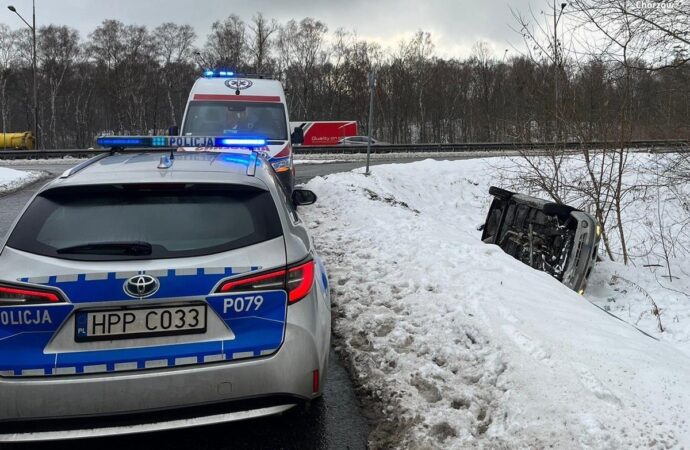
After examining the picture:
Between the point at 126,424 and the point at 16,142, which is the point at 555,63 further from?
the point at 16,142

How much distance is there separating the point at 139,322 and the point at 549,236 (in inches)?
231

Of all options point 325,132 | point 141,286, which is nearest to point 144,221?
point 141,286

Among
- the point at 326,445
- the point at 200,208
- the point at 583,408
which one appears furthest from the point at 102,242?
the point at 583,408

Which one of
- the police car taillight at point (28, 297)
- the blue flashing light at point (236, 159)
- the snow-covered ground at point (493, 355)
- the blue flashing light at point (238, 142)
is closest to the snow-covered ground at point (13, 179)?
the snow-covered ground at point (493, 355)

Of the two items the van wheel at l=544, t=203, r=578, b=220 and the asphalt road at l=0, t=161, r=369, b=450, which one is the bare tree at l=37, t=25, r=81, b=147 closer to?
the van wheel at l=544, t=203, r=578, b=220

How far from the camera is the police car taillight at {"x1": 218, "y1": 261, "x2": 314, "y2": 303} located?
8.32 feet

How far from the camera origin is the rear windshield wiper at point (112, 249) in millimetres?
2529

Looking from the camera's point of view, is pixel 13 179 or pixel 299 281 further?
pixel 13 179

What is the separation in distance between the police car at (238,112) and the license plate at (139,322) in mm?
7743

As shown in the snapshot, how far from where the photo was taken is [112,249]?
254cm

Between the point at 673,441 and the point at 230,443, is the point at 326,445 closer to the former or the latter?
the point at 230,443

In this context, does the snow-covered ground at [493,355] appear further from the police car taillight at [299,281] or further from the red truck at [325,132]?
the red truck at [325,132]

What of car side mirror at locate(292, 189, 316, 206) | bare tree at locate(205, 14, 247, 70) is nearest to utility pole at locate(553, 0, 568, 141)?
car side mirror at locate(292, 189, 316, 206)

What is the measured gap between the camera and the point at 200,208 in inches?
109
